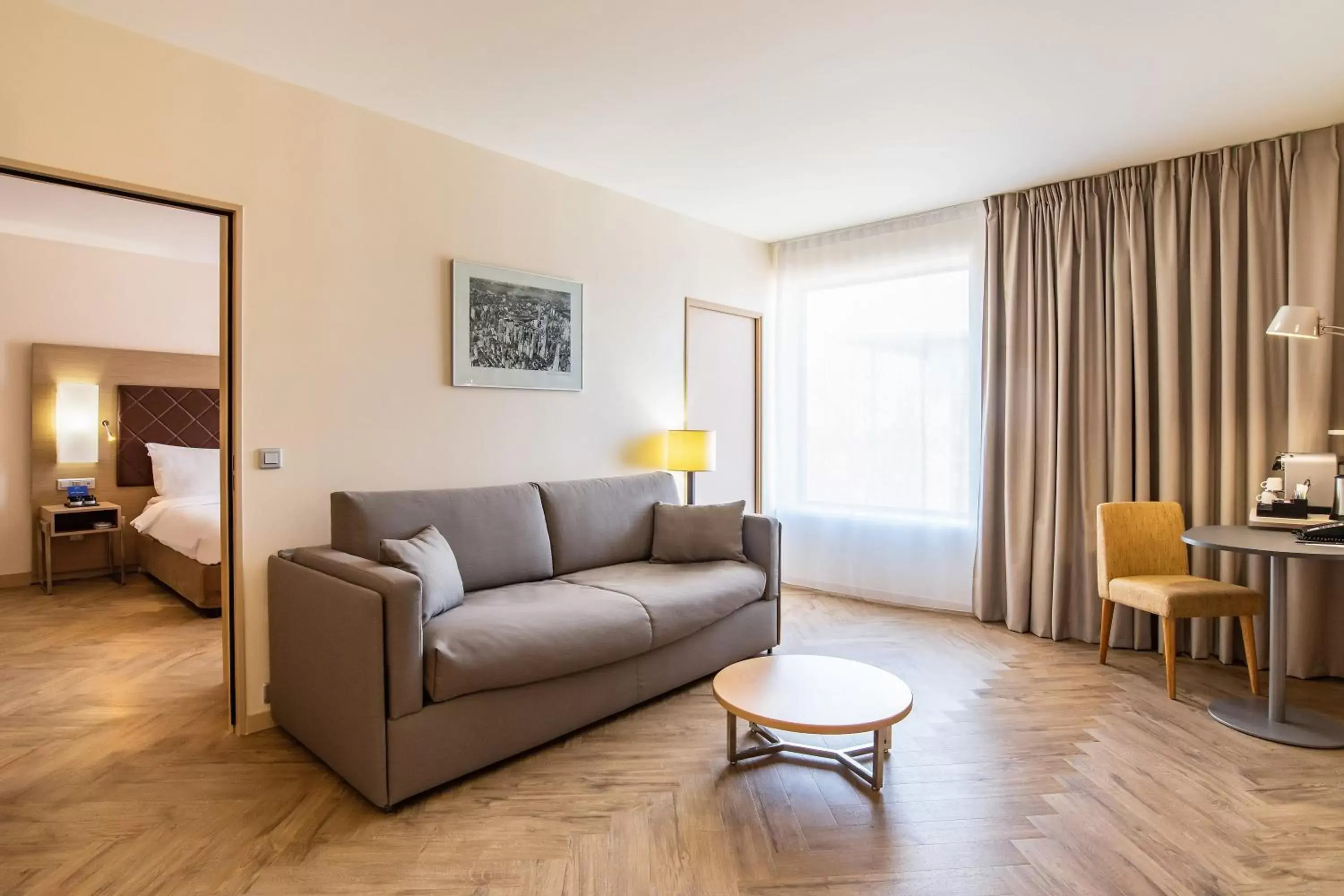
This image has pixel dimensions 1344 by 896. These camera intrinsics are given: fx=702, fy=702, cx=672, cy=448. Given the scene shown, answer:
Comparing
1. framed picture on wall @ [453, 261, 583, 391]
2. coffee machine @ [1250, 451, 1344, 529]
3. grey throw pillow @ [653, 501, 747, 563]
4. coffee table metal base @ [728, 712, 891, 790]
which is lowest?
Answer: coffee table metal base @ [728, 712, 891, 790]

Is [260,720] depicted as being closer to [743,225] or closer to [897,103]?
[897,103]

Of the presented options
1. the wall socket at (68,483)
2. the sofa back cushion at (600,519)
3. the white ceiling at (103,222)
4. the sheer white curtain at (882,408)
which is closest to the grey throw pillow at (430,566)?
the sofa back cushion at (600,519)

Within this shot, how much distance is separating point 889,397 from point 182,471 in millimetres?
5493

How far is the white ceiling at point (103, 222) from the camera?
4223 mm

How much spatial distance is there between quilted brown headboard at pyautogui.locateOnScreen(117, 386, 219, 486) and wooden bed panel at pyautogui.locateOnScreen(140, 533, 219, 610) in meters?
0.60

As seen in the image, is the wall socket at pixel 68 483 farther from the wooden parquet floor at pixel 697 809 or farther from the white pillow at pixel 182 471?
the wooden parquet floor at pixel 697 809

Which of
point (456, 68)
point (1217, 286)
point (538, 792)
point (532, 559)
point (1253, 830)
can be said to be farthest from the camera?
point (1217, 286)

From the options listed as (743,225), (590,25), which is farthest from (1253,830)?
(743,225)

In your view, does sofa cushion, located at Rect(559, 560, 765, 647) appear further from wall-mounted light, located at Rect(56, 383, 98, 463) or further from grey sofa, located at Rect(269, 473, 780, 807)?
wall-mounted light, located at Rect(56, 383, 98, 463)

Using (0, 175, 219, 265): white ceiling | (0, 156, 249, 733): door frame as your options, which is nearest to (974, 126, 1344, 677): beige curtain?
(0, 156, 249, 733): door frame

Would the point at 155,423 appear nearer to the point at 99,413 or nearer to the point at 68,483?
the point at 99,413

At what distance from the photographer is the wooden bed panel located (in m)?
4.41

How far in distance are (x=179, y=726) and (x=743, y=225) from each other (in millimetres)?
4212

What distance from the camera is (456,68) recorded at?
2760 mm
